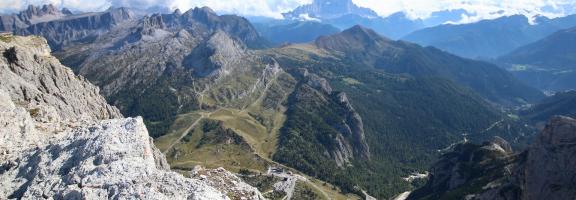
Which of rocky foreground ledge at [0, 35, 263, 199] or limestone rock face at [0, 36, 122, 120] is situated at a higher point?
rocky foreground ledge at [0, 35, 263, 199]

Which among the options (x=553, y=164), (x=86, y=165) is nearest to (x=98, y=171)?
(x=86, y=165)

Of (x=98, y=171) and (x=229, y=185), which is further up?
(x=98, y=171)

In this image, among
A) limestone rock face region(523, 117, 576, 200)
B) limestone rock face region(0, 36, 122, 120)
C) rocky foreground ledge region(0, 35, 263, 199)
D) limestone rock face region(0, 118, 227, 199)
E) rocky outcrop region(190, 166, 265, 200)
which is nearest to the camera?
limestone rock face region(0, 118, 227, 199)

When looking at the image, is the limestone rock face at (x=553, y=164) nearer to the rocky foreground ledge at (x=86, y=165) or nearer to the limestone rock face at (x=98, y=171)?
the rocky foreground ledge at (x=86, y=165)

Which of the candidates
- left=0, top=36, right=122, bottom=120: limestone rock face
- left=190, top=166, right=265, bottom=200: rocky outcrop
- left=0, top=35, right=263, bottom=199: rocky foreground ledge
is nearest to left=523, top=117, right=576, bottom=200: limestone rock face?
left=190, top=166, right=265, bottom=200: rocky outcrop

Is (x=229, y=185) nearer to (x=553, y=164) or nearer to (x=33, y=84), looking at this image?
(x=553, y=164)

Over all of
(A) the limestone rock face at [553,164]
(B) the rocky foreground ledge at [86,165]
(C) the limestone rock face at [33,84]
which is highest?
(B) the rocky foreground ledge at [86,165]

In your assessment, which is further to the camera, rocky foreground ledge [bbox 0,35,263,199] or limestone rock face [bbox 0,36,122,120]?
limestone rock face [bbox 0,36,122,120]

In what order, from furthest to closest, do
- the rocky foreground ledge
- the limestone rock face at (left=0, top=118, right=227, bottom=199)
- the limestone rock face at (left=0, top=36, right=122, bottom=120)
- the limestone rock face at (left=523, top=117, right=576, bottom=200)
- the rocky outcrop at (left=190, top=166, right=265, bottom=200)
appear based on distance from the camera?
the limestone rock face at (left=0, top=36, right=122, bottom=120)
the limestone rock face at (left=523, top=117, right=576, bottom=200)
the rocky outcrop at (left=190, top=166, right=265, bottom=200)
the rocky foreground ledge
the limestone rock face at (left=0, top=118, right=227, bottom=199)

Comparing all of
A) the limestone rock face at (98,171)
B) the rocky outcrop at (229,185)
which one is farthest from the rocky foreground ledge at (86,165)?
the rocky outcrop at (229,185)

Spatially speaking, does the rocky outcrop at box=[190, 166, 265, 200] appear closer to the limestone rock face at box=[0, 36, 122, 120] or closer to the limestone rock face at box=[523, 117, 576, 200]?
the limestone rock face at box=[0, 36, 122, 120]

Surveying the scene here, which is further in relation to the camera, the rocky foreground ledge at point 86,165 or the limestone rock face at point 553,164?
the limestone rock face at point 553,164

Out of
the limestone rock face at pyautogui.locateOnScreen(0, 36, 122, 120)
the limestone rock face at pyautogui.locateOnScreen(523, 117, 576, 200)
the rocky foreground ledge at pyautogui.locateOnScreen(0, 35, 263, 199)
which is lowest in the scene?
the limestone rock face at pyautogui.locateOnScreen(523, 117, 576, 200)
